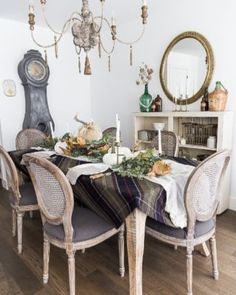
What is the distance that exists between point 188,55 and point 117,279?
8.81 feet

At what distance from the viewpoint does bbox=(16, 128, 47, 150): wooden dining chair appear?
318cm

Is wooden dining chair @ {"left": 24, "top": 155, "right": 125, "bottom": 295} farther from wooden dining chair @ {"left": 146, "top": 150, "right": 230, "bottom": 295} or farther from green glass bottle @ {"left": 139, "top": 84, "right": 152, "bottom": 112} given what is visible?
green glass bottle @ {"left": 139, "top": 84, "right": 152, "bottom": 112}

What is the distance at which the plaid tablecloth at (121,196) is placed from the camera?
133cm

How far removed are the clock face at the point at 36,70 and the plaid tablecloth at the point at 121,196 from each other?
108 inches

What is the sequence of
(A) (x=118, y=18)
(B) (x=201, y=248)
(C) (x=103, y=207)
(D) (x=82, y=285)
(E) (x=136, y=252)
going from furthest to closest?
(A) (x=118, y=18) → (B) (x=201, y=248) → (D) (x=82, y=285) → (C) (x=103, y=207) → (E) (x=136, y=252)

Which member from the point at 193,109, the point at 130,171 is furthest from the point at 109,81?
the point at 130,171

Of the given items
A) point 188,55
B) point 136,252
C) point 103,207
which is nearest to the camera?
point 136,252

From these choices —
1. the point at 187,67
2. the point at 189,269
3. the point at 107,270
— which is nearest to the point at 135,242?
the point at 189,269

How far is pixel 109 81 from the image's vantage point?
4402 millimetres

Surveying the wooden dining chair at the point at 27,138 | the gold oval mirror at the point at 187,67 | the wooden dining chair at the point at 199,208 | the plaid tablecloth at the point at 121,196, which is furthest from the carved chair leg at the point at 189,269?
the wooden dining chair at the point at 27,138

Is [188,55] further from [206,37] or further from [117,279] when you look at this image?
[117,279]

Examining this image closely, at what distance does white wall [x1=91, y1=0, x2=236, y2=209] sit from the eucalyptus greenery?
Answer: 1586 mm

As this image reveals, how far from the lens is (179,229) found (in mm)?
1507

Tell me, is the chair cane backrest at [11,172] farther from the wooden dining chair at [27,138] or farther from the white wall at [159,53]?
the white wall at [159,53]
